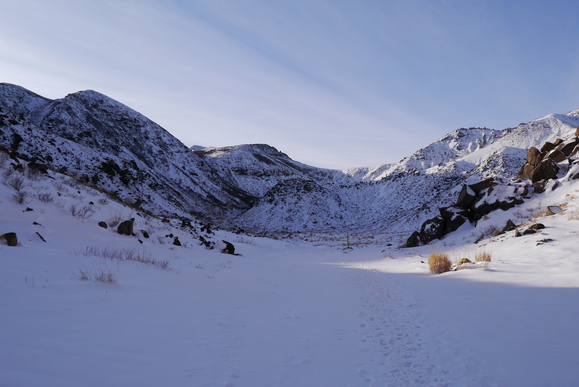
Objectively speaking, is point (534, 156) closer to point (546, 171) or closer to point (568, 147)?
point (568, 147)

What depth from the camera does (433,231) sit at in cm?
1905

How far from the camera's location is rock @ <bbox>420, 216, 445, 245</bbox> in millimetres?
18772

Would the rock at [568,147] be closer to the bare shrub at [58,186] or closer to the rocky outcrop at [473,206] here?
the rocky outcrop at [473,206]

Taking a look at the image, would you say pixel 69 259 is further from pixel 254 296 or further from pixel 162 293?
pixel 254 296

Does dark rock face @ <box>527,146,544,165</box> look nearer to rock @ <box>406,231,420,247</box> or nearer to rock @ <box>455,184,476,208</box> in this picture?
rock @ <box>455,184,476,208</box>

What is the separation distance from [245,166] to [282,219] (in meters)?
36.4

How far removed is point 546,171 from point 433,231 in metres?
6.80

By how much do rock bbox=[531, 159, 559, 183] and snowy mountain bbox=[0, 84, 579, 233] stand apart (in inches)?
640

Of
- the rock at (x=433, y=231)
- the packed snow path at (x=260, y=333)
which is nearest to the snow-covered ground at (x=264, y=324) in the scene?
the packed snow path at (x=260, y=333)

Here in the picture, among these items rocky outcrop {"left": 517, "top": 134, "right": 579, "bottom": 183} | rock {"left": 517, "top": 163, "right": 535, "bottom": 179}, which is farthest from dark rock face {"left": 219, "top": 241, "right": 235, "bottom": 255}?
rock {"left": 517, "top": 163, "right": 535, "bottom": 179}

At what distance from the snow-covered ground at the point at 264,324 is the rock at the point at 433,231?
10916 millimetres

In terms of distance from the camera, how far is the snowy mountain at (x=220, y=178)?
110 feet

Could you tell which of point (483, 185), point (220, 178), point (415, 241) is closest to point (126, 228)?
point (415, 241)

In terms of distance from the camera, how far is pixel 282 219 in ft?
151
